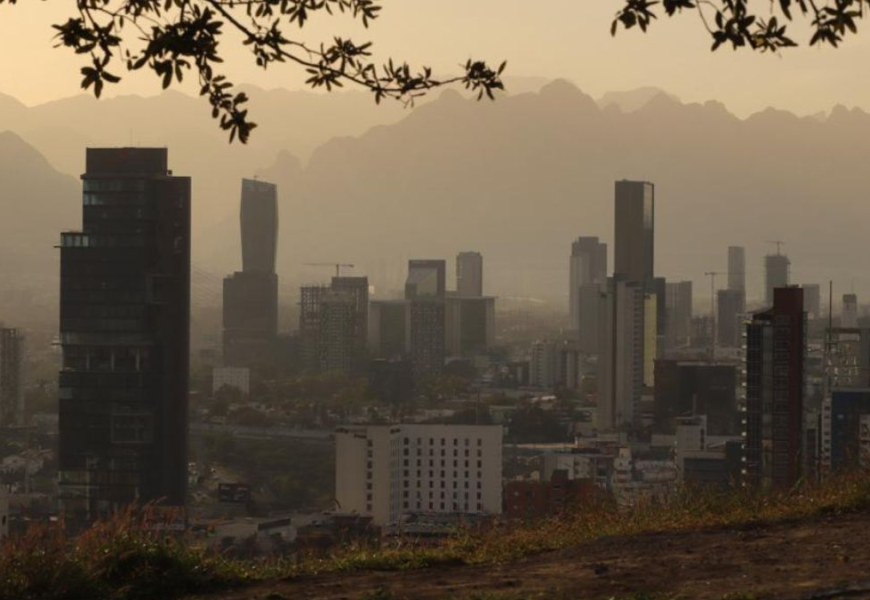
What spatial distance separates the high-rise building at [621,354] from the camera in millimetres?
56719

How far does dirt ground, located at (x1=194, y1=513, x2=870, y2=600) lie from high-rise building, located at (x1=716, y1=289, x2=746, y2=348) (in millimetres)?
66630

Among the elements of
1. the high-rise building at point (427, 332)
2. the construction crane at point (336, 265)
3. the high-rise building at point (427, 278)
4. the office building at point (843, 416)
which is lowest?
the office building at point (843, 416)

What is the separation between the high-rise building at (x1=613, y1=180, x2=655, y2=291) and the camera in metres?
81.4

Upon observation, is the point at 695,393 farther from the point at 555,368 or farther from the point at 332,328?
the point at 332,328

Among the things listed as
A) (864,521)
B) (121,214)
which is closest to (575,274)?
(121,214)

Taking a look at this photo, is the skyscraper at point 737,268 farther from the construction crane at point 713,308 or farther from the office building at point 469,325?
the office building at point 469,325

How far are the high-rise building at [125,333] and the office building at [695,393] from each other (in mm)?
17413

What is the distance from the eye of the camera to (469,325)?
84.1 metres

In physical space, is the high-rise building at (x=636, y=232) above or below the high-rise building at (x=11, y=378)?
above

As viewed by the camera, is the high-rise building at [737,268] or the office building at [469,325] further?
the high-rise building at [737,268]

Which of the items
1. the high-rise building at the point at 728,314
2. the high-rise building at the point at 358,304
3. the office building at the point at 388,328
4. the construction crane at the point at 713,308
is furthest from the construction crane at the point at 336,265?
the high-rise building at the point at 728,314

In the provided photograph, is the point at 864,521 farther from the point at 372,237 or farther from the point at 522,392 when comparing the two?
the point at 372,237

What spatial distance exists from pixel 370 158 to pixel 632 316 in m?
43.7

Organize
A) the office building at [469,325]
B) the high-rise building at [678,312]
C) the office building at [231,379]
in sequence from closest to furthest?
1. the office building at [231,379]
2. the high-rise building at [678,312]
3. the office building at [469,325]
